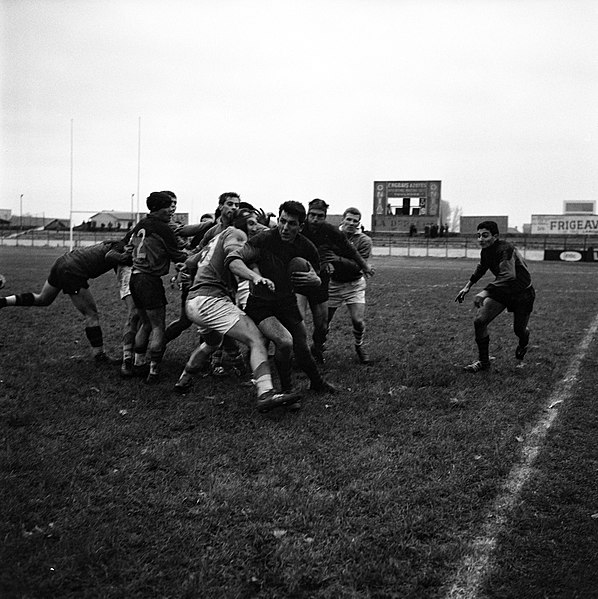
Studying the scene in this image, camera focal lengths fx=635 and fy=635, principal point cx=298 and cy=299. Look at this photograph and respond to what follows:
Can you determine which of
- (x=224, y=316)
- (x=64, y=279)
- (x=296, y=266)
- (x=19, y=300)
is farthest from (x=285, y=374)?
(x=19, y=300)

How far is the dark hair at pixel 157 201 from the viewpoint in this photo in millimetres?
6637

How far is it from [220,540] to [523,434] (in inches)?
114

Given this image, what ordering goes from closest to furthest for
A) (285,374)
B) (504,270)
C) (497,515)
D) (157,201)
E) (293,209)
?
1. (497,515)
2. (293,209)
3. (285,374)
4. (157,201)
5. (504,270)

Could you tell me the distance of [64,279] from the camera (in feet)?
24.9

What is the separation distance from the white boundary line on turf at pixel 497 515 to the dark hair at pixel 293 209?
8.86 feet

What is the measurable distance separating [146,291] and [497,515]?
426cm

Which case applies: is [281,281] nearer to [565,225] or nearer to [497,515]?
[497,515]

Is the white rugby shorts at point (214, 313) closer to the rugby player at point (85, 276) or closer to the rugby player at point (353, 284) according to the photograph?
the rugby player at point (85, 276)

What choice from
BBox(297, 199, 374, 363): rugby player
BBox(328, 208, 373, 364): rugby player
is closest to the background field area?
BBox(328, 208, 373, 364): rugby player

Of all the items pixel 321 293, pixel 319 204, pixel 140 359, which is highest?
pixel 319 204

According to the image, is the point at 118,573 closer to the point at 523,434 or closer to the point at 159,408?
the point at 159,408

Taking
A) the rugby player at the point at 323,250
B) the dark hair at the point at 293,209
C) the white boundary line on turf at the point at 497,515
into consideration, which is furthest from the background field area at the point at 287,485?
the dark hair at the point at 293,209

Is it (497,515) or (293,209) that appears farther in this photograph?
(293,209)

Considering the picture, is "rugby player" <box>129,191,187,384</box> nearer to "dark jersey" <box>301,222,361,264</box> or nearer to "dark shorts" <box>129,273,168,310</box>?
"dark shorts" <box>129,273,168,310</box>
